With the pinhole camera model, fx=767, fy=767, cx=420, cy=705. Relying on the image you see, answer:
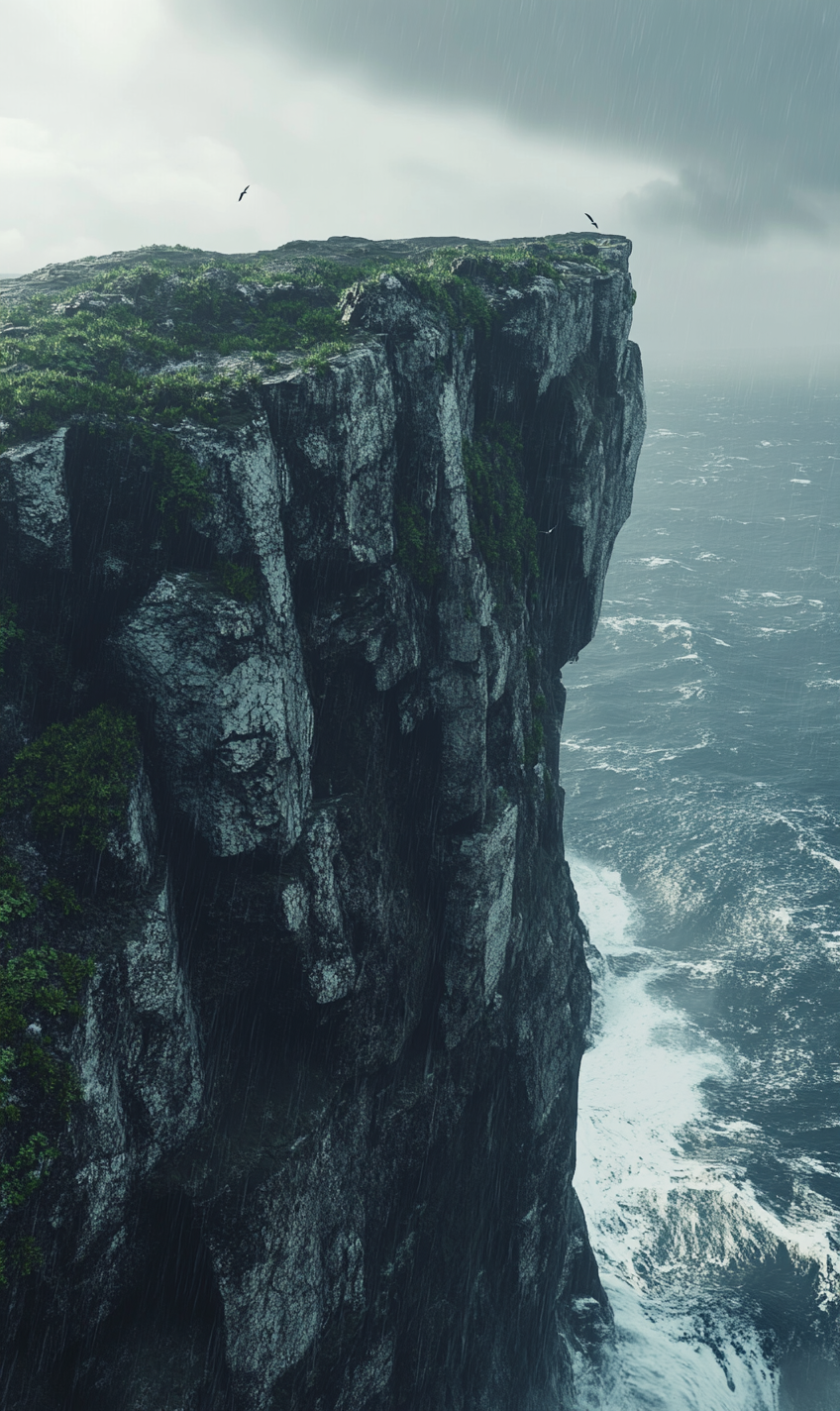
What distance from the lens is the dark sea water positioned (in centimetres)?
5416

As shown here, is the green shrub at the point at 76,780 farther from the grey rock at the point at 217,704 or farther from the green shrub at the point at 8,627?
the green shrub at the point at 8,627

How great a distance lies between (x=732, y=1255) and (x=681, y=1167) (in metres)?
6.85

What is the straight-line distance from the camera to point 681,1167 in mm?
63969

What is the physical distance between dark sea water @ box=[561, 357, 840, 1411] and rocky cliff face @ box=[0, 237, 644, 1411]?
2065 centimetres

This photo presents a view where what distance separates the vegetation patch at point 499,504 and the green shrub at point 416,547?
5.22 metres

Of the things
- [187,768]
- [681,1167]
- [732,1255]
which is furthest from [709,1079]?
[187,768]

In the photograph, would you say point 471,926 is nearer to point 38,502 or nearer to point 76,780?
point 76,780

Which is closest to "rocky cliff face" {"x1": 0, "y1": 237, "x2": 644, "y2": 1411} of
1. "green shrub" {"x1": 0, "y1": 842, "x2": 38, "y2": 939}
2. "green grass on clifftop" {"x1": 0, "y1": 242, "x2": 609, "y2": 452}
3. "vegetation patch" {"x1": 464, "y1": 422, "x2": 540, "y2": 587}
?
"green shrub" {"x1": 0, "y1": 842, "x2": 38, "y2": 939}

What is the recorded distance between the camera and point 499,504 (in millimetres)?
39969

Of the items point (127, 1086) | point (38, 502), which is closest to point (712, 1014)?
point (127, 1086)

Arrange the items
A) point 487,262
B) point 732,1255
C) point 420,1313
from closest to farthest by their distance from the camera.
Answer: point 420,1313, point 487,262, point 732,1255

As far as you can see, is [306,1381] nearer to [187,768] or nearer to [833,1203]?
[187,768]

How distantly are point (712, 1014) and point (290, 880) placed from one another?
6451cm

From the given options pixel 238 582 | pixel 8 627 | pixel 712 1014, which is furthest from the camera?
pixel 712 1014
